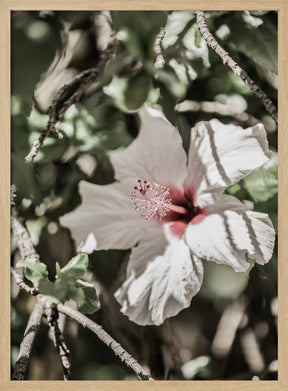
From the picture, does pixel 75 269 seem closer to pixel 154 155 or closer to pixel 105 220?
pixel 105 220

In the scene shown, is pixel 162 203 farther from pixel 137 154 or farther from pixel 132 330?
pixel 132 330

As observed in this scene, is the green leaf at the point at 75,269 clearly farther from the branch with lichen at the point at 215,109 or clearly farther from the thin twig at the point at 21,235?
the branch with lichen at the point at 215,109

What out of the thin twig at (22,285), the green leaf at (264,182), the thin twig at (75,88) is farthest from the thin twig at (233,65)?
the thin twig at (22,285)

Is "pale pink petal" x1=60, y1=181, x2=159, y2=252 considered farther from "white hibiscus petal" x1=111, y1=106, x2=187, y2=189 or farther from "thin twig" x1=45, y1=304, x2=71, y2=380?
"thin twig" x1=45, y1=304, x2=71, y2=380

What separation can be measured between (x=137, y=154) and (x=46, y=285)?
356 mm

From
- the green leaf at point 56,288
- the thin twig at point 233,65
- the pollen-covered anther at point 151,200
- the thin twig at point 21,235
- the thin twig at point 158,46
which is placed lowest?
the green leaf at point 56,288

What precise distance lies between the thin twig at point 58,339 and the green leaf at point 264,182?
1.70 feet

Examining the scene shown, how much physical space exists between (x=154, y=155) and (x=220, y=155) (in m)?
0.15

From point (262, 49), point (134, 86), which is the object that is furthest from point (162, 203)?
point (262, 49)

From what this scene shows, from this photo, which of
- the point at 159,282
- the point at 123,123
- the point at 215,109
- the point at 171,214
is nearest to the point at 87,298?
the point at 159,282

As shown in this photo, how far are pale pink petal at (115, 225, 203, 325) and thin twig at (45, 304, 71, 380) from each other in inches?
5.9

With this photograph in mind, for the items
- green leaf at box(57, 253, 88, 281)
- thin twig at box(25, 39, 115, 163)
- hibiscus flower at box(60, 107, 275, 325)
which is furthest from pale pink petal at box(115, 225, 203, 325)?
thin twig at box(25, 39, 115, 163)

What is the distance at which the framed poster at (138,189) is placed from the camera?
1213 millimetres
